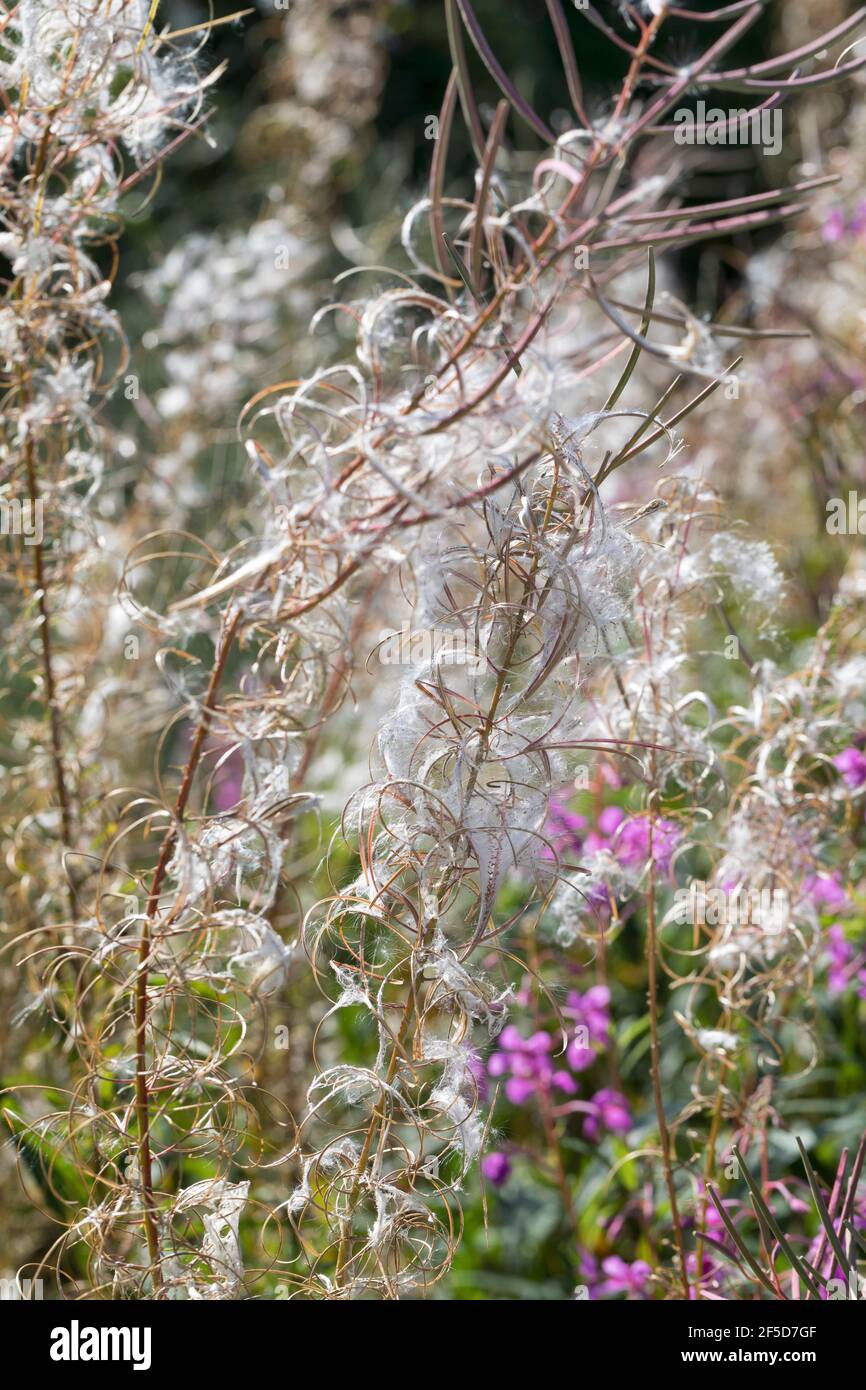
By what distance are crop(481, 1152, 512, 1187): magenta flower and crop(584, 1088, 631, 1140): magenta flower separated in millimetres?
121

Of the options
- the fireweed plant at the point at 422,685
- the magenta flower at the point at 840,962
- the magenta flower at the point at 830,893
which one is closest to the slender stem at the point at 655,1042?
the fireweed plant at the point at 422,685

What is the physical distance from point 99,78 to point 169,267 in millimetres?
1237

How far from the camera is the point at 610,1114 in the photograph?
149 cm

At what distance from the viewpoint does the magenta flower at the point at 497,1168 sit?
1.50 m

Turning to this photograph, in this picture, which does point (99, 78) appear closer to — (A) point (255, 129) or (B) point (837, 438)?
(B) point (837, 438)

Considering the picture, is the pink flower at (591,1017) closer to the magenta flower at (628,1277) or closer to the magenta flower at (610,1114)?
the magenta flower at (610,1114)

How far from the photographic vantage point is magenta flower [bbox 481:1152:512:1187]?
1.50 meters

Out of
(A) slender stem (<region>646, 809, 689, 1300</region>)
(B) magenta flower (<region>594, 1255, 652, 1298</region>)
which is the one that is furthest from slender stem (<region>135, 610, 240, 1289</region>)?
(B) magenta flower (<region>594, 1255, 652, 1298</region>)

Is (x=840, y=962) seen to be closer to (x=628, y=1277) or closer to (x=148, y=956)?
(x=628, y=1277)

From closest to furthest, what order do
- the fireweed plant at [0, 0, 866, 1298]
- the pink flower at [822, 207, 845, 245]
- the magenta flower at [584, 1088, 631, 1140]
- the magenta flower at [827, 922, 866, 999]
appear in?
the fireweed plant at [0, 0, 866, 1298] < the magenta flower at [584, 1088, 631, 1140] < the magenta flower at [827, 922, 866, 999] < the pink flower at [822, 207, 845, 245]

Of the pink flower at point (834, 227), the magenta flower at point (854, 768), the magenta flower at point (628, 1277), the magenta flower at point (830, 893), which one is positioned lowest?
the magenta flower at point (628, 1277)

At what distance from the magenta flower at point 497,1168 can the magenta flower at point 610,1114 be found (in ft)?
0.40

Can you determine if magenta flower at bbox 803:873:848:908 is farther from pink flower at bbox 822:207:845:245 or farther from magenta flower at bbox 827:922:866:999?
pink flower at bbox 822:207:845:245

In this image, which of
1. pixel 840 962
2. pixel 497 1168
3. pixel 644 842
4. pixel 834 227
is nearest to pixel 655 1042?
pixel 644 842
